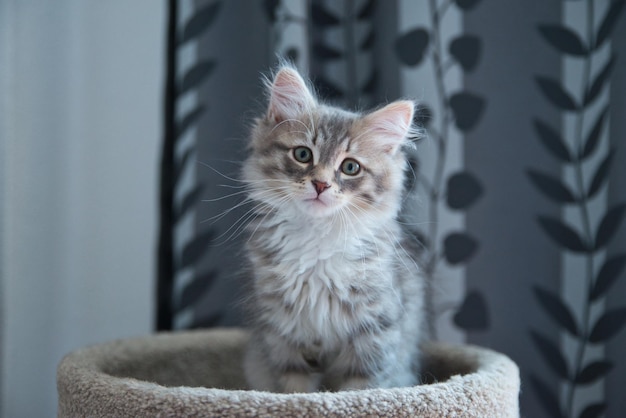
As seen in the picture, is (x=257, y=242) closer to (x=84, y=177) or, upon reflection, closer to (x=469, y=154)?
(x=469, y=154)

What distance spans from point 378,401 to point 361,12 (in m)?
1.29

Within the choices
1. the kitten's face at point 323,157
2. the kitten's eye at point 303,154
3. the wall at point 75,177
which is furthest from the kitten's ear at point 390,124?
the wall at point 75,177

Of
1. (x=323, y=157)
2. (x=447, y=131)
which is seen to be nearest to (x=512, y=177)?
(x=447, y=131)

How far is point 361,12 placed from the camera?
5.97 feet

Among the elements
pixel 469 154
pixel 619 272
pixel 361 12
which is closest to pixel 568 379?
pixel 619 272

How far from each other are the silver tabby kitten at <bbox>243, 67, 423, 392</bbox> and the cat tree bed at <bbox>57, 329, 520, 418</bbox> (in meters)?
0.17

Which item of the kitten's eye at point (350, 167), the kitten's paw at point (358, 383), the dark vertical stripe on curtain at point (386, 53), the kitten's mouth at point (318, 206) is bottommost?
the kitten's paw at point (358, 383)

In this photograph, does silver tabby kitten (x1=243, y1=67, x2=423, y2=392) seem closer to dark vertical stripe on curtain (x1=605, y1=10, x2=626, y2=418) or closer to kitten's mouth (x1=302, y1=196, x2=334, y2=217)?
kitten's mouth (x1=302, y1=196, x2=334, y2=217)

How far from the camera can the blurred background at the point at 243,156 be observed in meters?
1.53

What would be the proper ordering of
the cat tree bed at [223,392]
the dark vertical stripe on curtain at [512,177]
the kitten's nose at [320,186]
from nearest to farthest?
the cat tree bed at [223,392], the kitten's nose at [320,186], the dark vertical stripe on curtain at [512,177]

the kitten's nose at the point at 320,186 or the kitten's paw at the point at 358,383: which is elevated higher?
the kitten's nose at the point at 320,186

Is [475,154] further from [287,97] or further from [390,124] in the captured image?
[287,97]

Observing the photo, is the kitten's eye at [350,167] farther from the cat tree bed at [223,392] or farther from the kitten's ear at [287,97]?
the cat tree bed at [223,392]

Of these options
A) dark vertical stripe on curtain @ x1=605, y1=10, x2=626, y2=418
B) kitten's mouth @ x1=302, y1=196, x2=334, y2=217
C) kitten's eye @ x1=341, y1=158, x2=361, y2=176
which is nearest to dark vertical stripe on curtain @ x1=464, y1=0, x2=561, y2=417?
dark vertical stripe on curtain @ x1=605, y1=10, x2=626, y2=418
